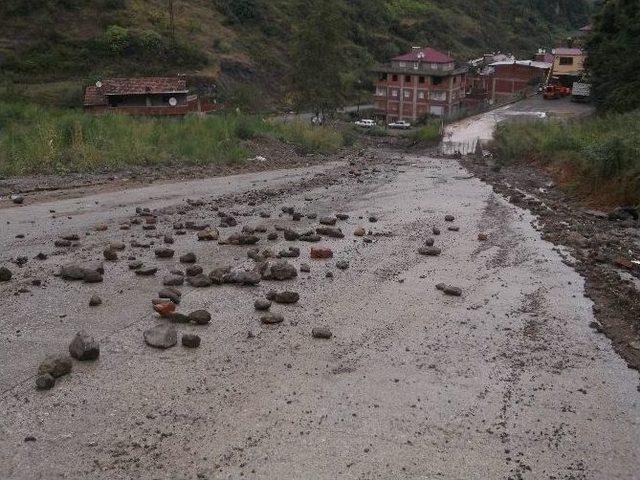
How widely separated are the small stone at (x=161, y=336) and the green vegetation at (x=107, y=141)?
599 inches

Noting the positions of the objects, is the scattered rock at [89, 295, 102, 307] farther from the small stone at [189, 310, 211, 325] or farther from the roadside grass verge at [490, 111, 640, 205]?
the roadside grass verge at [490, 111, 640, 205]

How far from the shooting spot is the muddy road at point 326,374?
6352 mm

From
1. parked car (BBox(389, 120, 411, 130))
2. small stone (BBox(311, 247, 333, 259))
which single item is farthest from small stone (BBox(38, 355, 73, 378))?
parked car (BBox(389, 120, 411, 130))

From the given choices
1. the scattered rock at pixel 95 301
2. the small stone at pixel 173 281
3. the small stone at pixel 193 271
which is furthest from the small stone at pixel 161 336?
the small stone at pixel 193 271

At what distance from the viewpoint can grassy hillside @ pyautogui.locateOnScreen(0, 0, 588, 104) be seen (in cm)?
5462

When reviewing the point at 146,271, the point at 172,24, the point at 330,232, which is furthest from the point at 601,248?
the point at 172,24

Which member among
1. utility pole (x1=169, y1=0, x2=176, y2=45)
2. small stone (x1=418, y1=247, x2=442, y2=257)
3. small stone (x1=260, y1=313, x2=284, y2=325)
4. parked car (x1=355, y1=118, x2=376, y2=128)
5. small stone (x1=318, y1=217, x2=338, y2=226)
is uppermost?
utility pole (x1=169, y1=0, x2=176, y2=45)

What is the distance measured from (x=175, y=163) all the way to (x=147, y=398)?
1932 cm

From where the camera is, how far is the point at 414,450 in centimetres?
652

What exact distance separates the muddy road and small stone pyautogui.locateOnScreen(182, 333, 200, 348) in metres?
0.09

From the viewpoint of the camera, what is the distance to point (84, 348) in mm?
7898

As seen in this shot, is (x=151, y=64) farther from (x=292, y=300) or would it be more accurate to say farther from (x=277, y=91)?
(x=292, y=300)

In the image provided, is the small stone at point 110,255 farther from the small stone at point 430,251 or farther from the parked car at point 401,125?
the parked car at point 401,125

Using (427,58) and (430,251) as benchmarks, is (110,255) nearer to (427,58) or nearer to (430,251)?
(430,251)
